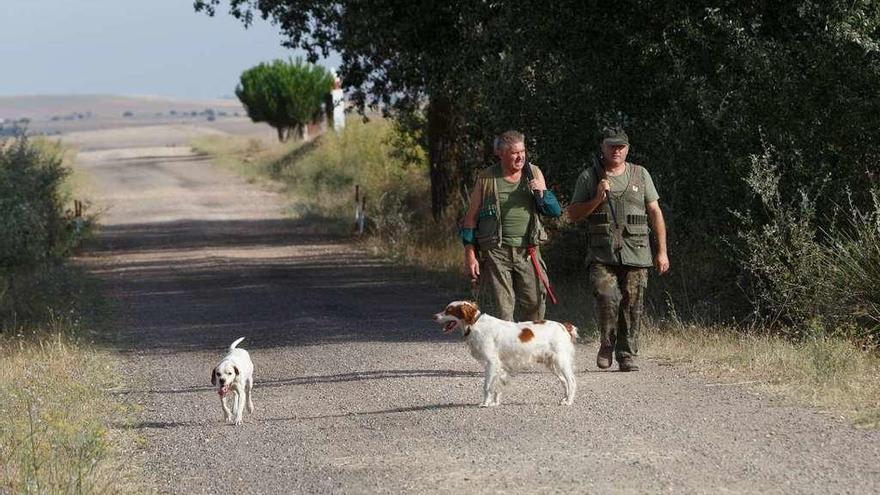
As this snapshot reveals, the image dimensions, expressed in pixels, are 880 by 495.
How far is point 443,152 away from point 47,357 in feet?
41.2

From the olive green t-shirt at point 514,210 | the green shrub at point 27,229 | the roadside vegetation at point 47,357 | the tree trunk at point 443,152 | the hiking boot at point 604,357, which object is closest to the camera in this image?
the roadside vegetation at point 47,357

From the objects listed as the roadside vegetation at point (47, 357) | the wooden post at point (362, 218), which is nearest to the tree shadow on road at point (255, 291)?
the wooden post at point (362, 218)

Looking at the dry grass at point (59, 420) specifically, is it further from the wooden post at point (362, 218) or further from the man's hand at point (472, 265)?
the wooden post at point (362, 218)

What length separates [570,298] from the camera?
16859 mm

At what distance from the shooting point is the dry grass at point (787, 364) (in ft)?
33.1

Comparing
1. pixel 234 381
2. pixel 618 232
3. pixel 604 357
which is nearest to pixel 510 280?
pixel 618 232

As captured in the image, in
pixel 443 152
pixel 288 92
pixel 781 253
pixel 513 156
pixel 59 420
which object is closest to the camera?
pixel 59 420

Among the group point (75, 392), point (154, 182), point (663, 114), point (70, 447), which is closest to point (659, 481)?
point (70, 447)

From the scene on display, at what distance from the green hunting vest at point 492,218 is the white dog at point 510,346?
2.86 ft

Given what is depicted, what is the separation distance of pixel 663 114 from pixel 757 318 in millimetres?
2279

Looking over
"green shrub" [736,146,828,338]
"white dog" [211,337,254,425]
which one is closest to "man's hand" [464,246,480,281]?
"white dog" [211,337,254,425]

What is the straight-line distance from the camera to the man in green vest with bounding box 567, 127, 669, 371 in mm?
10984

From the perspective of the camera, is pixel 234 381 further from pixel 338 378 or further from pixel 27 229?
pixel 27 229

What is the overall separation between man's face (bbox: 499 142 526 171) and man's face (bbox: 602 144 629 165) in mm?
670
